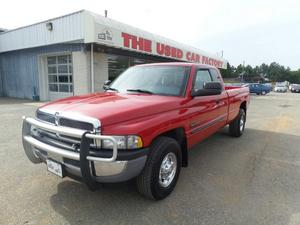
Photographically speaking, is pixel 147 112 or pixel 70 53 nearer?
pixel 147 112

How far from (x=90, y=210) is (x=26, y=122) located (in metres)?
1.52

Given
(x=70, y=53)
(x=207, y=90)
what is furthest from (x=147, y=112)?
(x=70, y=53)

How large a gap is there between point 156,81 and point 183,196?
1.87 metres

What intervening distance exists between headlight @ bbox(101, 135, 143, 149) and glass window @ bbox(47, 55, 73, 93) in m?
12.6

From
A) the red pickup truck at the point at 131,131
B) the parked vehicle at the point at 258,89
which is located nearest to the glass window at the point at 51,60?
the red pickup truck at the point at 131,131

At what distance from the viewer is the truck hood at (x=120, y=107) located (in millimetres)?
2660

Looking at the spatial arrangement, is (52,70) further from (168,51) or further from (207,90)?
(207,90)

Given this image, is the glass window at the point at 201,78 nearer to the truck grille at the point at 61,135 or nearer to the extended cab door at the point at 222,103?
the extended cab door at the point at 222,103

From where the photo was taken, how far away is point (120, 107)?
2.88 meters

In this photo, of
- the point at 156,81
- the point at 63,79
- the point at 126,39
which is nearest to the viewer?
the point at 156,81

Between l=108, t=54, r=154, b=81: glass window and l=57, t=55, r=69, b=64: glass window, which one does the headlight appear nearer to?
l=108, t=54, r=154, b=81: glass window

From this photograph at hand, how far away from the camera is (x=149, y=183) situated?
292 cm

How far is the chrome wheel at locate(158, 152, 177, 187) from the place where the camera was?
10.5ft

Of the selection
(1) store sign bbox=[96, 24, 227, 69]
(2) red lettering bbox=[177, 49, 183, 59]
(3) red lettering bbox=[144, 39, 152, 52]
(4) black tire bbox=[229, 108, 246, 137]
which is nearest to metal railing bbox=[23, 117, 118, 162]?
(4) black tire bbox=[229, 108, 246, 137]
